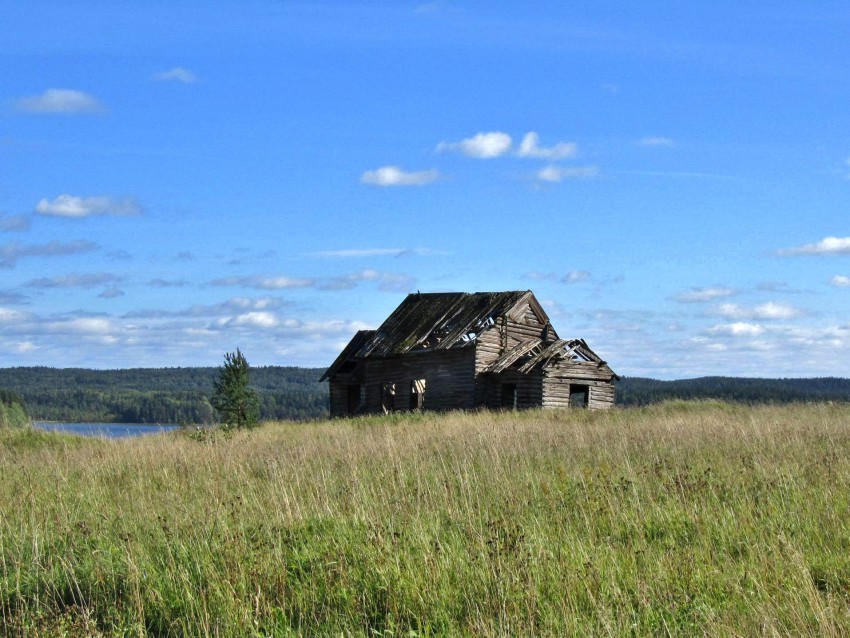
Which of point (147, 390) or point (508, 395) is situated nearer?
point (508, 395)

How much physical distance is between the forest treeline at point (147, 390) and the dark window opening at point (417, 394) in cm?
4013

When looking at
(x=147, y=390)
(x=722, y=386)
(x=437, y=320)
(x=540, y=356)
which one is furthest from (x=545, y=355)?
(x=147, y=390)

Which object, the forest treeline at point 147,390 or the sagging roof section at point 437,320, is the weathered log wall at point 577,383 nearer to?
the sagging roof section at point 437,320

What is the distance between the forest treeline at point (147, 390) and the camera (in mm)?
87631

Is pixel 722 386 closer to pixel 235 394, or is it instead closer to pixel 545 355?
pixel 545 355

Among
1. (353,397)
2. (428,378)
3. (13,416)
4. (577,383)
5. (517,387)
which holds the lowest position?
(13,416)

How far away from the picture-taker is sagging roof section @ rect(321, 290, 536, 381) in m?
37.2

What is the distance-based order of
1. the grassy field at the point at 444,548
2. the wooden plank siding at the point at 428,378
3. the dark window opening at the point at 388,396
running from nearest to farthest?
1. the grassy field at the point at 444,548
2. the wooden plank siding at the point at 428,378
3. the dark window opening at the point at 388,396

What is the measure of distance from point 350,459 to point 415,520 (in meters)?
4.71

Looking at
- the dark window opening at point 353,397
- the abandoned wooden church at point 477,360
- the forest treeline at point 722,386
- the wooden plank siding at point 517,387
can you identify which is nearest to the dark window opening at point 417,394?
the abandoned wooden church at point 477,360

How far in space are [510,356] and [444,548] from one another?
29.9m

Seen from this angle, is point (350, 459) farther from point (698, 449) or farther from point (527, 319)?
point (527, 319)

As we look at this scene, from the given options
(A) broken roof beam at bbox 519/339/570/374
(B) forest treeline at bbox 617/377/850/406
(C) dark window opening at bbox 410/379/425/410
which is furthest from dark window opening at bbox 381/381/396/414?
(B) forest treeline at bbox 617/377/850/406

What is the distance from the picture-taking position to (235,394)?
33344 mm
